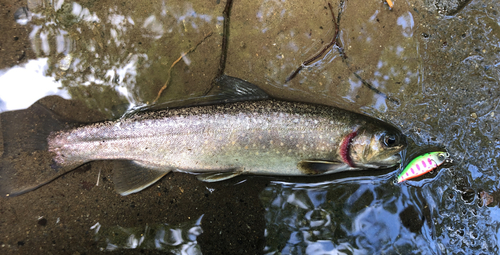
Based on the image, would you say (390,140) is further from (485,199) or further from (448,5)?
(448,5)

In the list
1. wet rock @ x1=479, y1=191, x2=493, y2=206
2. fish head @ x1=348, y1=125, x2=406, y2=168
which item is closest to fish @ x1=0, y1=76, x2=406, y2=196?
fish head @ x1=348, y1=125, x2=406, y2=168

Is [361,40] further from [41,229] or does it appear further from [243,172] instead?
[41,229]

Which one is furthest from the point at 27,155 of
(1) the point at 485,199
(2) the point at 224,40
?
(1) the point at 485,199

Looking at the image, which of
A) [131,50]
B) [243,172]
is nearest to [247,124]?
[243,172]

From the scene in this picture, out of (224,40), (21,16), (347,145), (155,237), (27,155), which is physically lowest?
(155,237)

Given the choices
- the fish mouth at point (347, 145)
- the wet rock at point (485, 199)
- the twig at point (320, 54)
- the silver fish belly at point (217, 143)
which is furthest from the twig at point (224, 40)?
the wet rock at point (485, 199)
